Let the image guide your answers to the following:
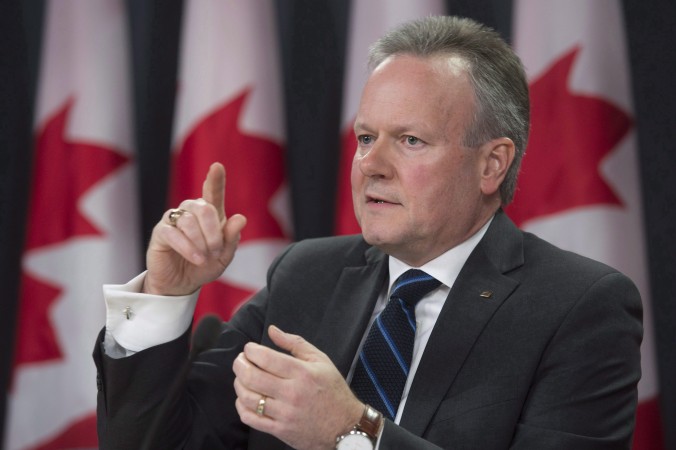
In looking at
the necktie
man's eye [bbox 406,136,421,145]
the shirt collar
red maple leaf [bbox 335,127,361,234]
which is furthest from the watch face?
red maple leaf [bbox 335,127,361,234]

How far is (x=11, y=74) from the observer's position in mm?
3070

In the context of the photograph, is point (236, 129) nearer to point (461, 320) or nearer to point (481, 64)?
point (481, 64)

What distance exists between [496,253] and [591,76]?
99cm

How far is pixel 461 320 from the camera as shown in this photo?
1.80 meters

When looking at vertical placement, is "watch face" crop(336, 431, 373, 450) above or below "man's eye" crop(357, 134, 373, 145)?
below

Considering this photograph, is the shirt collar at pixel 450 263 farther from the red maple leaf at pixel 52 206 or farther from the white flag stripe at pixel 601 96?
the red maple leaf at pixel 52 206

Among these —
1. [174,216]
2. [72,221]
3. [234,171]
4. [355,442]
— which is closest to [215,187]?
[174,216]

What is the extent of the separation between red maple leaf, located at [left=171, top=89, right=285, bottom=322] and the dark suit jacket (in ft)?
2.73

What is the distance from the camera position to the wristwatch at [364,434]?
149cm

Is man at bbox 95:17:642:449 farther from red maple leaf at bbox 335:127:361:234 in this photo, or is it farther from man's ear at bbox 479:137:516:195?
red maple leaf at bbox 335:127:361:234

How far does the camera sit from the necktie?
180 centimetres

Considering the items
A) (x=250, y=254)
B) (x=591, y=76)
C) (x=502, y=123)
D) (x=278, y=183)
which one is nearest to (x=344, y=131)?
(x=278, y=183)

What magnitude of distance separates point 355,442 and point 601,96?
61.2 inches

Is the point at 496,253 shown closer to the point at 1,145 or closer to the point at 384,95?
the point at 384,95
